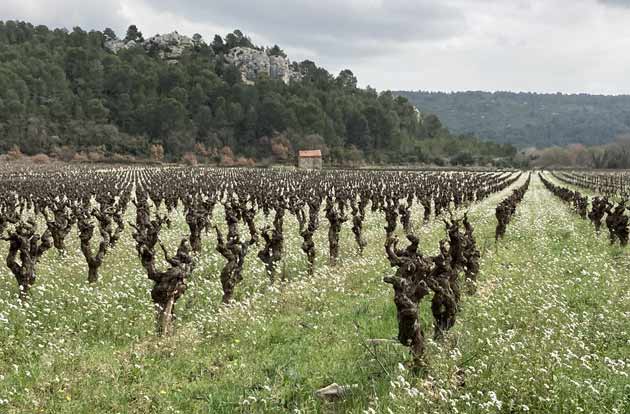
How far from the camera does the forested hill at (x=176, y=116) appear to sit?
140 metres

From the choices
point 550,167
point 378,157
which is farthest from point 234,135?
point 550,167

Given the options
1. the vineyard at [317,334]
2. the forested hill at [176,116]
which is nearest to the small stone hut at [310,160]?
the forested hill at [176,116]

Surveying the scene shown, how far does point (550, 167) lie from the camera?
17175 centimetres

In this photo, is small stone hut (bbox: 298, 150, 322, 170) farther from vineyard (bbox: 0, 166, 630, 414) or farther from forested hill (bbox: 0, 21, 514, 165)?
vineyard (bbox: 0, 166, 630, 414)

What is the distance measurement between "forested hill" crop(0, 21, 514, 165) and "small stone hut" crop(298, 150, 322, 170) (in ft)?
63.9

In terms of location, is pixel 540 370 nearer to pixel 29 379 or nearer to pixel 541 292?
pixel 541 292

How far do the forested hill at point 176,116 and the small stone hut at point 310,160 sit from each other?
19480 mm

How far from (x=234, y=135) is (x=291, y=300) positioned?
153660 millimetres

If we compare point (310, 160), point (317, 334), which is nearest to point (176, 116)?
point (310, 160)

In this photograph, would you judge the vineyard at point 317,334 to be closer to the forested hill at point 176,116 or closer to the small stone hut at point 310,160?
the small stone hut at point 310,160

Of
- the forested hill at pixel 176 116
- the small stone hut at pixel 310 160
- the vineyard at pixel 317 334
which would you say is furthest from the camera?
the forested hill at pixel 176 116

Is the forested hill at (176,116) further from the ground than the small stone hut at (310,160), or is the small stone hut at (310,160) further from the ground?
the forested hill at (176,116)

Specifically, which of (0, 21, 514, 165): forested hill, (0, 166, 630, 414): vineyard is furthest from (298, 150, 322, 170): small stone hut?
(0, 166, 630, 414): vineyard

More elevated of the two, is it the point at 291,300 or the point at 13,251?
the point at 13,251
